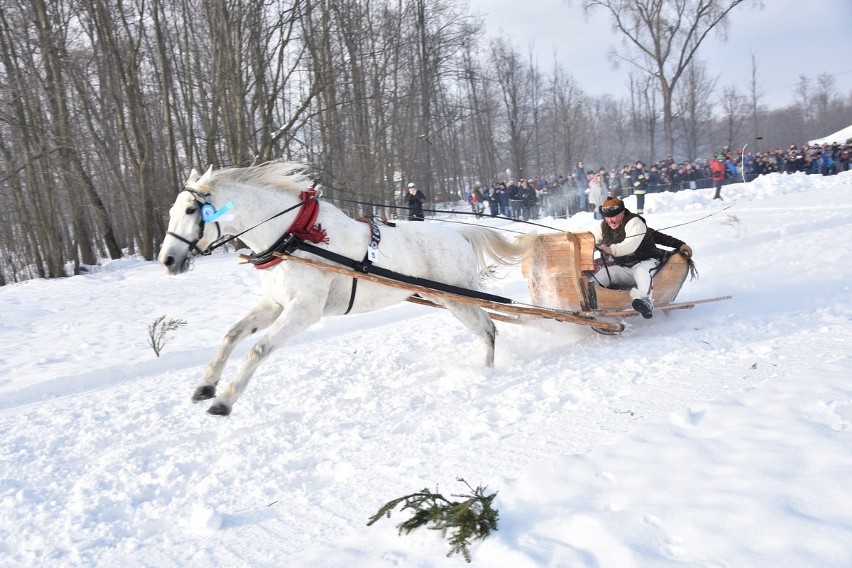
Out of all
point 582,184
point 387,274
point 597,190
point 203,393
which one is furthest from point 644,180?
point 203,393

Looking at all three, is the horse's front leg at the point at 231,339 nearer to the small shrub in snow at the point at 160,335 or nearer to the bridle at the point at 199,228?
the bridle at the point at 199,228

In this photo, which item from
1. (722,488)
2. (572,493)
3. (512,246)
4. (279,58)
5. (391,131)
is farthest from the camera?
(391,131)

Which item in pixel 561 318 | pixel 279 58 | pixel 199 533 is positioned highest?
pixel 279 58

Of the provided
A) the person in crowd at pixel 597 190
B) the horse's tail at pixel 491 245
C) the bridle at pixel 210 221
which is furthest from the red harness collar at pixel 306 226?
the person in crowd at pixel 597 190

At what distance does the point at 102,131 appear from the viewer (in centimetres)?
2269

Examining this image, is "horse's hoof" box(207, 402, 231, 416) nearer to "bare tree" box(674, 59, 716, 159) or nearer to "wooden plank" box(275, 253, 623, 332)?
"wooden plank" box(275, 253, 623, 332)

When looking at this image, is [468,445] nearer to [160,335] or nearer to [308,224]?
[308,224]

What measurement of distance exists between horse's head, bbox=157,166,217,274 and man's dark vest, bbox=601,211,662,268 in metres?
4.21

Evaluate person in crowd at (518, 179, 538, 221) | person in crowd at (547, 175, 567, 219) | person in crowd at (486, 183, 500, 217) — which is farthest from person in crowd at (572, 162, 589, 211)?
person in crowd at (486, 183, 500, 217)

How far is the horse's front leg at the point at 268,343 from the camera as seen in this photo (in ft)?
14.8

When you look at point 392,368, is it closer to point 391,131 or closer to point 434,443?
point 434,443

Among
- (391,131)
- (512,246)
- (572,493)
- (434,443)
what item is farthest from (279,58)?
(572,493)

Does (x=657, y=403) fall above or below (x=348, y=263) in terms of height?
below

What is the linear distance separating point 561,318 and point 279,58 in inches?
580
